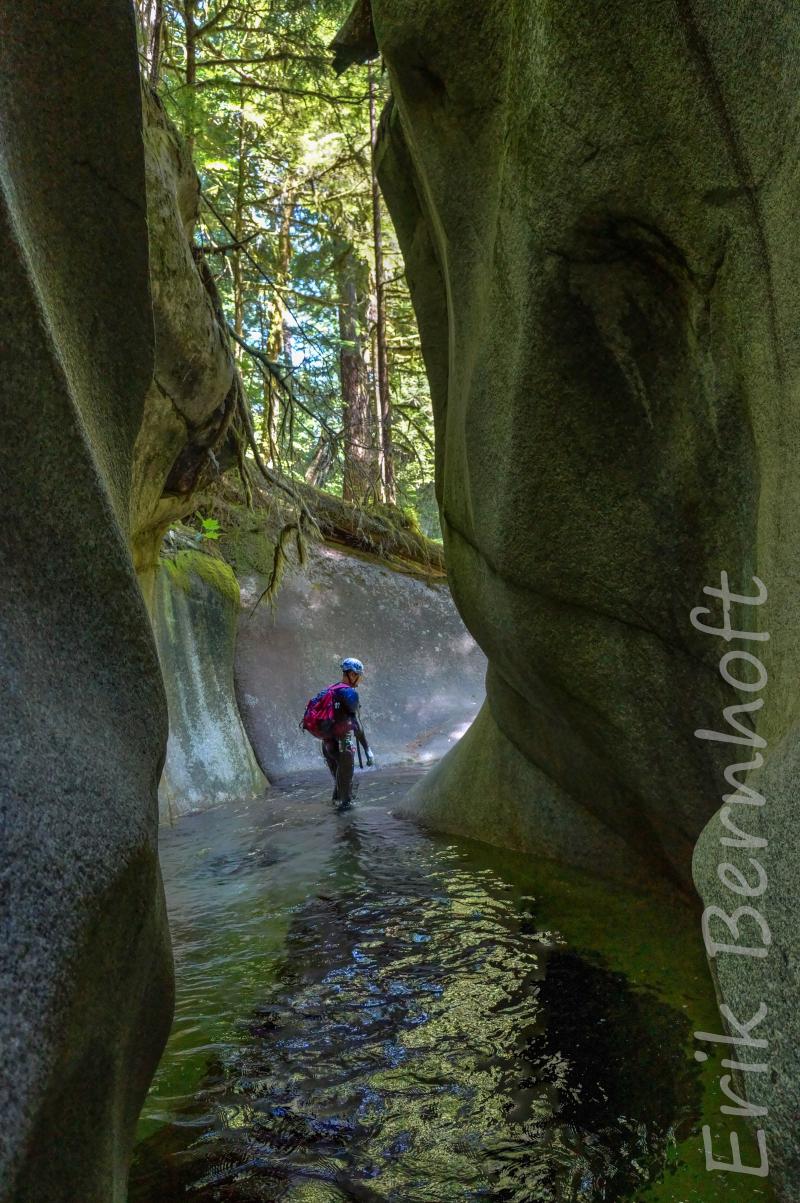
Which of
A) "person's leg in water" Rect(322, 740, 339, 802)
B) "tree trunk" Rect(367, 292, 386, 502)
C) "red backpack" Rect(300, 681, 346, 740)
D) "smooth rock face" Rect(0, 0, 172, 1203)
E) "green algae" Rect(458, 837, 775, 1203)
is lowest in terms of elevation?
"green algae" Rect(458, 837, 775, 1203)

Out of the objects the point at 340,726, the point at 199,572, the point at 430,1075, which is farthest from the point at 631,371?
the point at 199,572

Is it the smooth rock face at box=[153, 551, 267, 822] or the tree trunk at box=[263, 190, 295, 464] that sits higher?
the tree trunk at box=[263, 190, 295, 464]

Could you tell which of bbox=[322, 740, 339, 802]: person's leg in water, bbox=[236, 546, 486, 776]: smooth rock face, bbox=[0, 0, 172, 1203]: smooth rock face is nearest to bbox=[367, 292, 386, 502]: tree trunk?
bbox=[236, 546, 486, 776]: smooth rock face

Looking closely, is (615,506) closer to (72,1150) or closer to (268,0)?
(72,1150)

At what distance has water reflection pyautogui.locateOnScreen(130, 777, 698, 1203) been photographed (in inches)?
121

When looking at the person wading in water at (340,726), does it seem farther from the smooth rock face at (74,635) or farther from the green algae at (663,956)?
the smooth rock face at (74,635)

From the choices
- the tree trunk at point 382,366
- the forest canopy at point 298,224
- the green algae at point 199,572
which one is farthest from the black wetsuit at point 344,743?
the tree trunk at point 382,366

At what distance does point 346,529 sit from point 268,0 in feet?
28.0

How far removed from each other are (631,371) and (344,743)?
7197mm

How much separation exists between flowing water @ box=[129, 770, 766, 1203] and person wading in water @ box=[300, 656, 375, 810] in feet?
12.7

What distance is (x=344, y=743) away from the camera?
11.1 meters

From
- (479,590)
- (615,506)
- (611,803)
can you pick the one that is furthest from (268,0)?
(611,803)

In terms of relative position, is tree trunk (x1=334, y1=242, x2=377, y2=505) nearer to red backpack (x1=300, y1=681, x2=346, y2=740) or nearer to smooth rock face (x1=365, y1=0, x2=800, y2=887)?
red backpack (x1=300, y1=681, x2=346, y2=740)

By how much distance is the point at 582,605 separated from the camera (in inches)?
206
